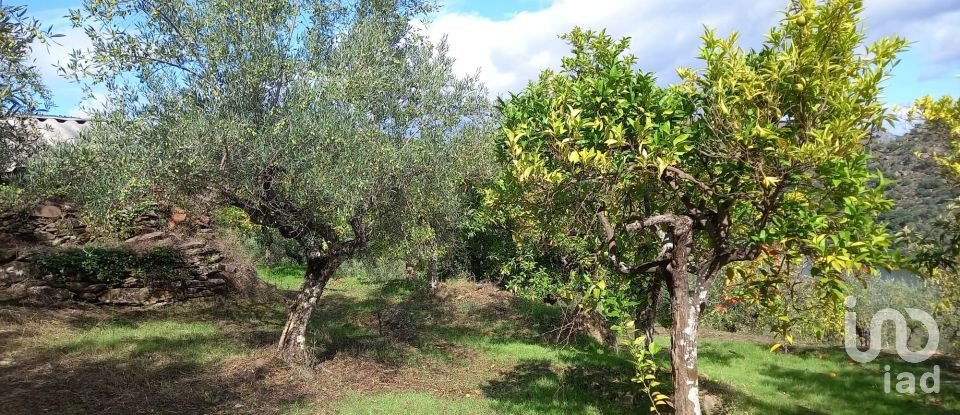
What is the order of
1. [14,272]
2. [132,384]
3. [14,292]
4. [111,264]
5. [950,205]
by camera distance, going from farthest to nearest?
[111,264] → [14,272] → [14,292] → [132,384] → [950,205]

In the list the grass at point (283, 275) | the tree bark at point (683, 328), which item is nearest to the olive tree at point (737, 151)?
the tree bark at point (683, 328)

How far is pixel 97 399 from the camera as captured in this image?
905cm

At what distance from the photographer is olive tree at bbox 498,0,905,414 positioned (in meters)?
5.45

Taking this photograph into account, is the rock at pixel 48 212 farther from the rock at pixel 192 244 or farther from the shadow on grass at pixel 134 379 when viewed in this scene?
the shadow on grass at pixel 134 379

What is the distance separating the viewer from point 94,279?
1571 centimetres

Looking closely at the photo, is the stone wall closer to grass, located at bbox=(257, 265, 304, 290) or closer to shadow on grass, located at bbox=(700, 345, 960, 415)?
grass, located at bbox=(257, 265, 304, 290)

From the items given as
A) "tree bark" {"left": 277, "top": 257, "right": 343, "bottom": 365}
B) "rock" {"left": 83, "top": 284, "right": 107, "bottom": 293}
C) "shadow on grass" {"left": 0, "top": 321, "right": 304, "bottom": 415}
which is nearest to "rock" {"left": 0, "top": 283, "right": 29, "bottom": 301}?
"rock" {"left": 83, "top": 284, "right": 107, "bottom": 293}

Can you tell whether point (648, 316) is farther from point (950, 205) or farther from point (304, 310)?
point (304, 310)

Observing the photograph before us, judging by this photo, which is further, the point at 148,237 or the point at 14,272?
the point at 148,237

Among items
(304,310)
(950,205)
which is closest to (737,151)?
(950,205)

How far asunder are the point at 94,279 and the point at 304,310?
27.8 feet

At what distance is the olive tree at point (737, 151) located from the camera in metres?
5.45

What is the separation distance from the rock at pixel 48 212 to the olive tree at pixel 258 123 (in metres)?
8.20

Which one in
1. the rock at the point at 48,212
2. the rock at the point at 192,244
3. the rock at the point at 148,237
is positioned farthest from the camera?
the rock at the point at 192,244
